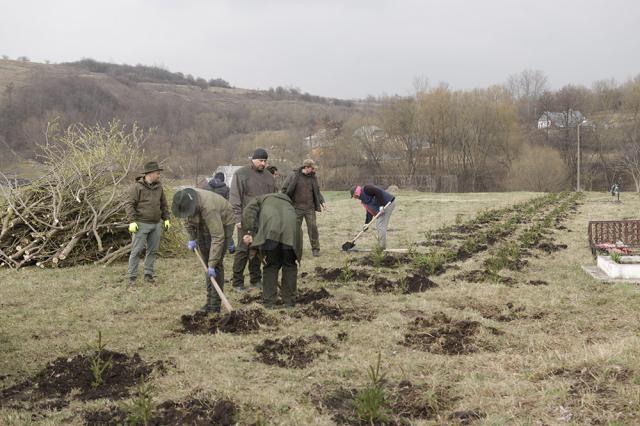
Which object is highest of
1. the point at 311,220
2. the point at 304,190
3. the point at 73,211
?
the point at 304,190

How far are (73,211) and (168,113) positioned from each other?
260ft

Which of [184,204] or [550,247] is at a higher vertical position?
[184,204]

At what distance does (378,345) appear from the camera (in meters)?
4.78

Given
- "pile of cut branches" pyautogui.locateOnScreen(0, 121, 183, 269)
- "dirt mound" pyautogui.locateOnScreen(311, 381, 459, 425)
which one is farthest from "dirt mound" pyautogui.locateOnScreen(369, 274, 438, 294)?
"pile of cut branches" pyautogui.locateOnScreen(0, 121, 183, 269)

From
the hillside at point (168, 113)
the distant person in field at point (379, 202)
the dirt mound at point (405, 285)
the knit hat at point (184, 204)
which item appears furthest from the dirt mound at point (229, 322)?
the hillside at point (168, 113)

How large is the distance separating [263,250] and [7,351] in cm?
258

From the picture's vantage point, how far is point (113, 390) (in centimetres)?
388

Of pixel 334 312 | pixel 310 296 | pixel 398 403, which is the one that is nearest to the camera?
pixel 398 403

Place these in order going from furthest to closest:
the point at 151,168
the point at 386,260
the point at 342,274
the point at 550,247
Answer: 1. the point at 550,247
2. the point at 386,260
3. the point at 342,274
4. the point at 151,168

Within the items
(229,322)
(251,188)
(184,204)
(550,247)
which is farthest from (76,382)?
(550,247)

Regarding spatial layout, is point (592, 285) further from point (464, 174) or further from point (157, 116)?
point (157, 116)

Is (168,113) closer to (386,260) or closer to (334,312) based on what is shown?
(386,260)

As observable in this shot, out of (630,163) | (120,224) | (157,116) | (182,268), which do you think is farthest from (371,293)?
(157,116)

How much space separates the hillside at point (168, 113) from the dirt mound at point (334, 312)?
40846mm
